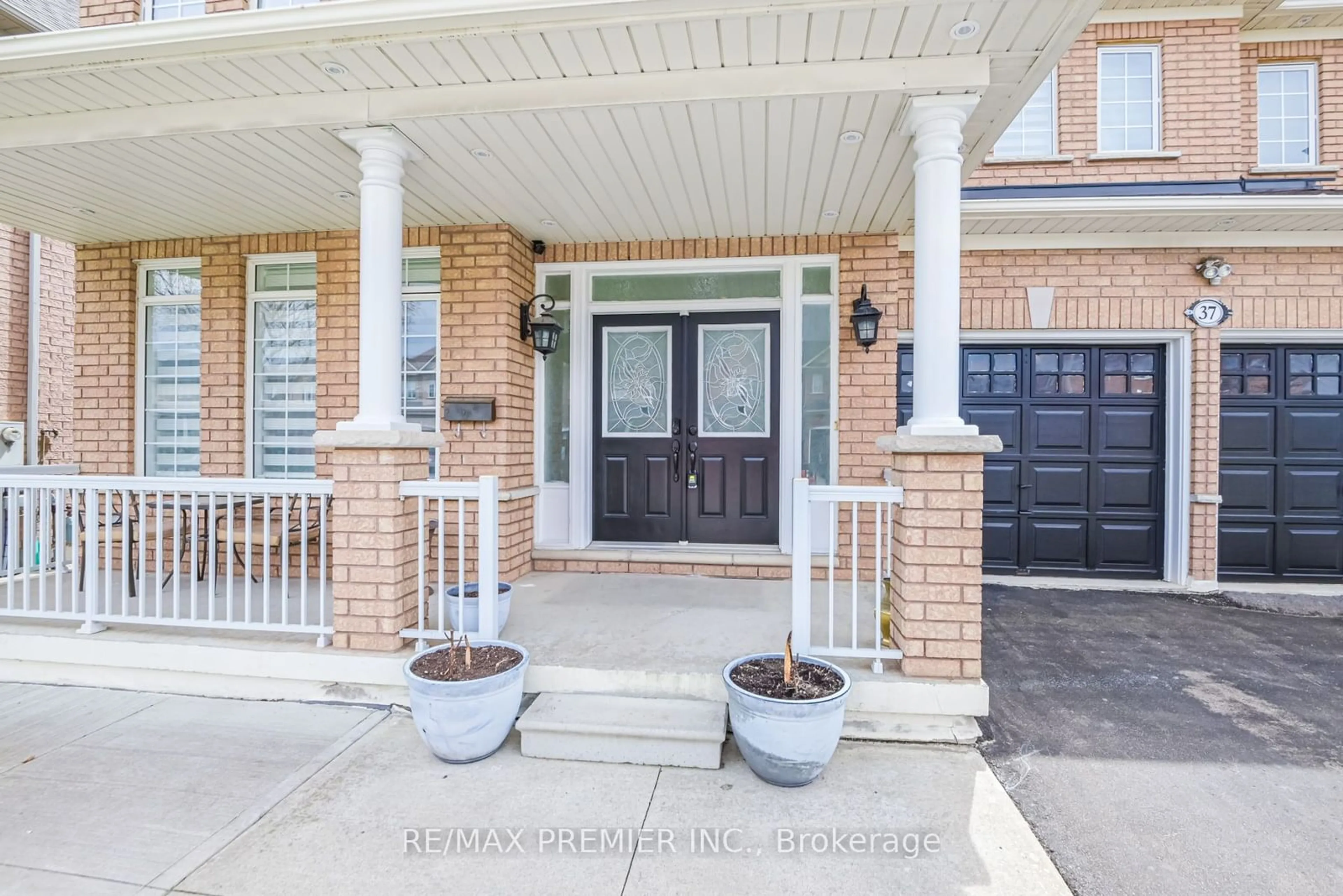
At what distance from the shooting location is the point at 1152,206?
459 centimetres

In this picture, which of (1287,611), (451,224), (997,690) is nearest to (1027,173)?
(1287,611)

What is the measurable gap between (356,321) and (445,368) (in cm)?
78

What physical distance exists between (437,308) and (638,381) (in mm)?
1524

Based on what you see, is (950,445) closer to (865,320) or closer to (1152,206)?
(865,320)

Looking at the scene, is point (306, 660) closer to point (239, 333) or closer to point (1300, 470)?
point (239, 333)

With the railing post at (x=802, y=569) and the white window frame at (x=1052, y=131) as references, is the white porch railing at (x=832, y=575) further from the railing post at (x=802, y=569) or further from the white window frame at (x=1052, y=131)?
the white window frame at (x=1052, y=131)

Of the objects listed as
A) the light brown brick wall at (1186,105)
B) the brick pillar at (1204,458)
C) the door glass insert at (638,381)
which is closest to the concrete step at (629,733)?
the door glass insert at (638,381)

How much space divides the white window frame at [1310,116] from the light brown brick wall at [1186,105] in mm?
30

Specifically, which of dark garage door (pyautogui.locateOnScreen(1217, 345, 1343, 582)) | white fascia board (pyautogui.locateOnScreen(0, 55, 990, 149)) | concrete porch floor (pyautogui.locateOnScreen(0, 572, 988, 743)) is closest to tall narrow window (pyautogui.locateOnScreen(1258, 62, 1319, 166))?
dark garage door (pyautogui.locateOnScreen(1217, 345, 1343, 582))

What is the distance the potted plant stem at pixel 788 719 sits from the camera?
226 cm

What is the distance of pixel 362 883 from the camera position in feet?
6.08

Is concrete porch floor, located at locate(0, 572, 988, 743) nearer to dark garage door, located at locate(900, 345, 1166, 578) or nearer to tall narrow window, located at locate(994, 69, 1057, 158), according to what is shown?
dark garage door, located at locate(900, 345, 1166, 578)

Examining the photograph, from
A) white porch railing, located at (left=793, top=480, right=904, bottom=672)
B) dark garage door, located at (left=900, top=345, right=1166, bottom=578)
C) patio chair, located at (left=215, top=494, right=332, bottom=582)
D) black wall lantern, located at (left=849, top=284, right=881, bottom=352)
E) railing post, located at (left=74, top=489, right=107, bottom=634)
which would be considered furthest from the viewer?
dark garage door, located at (left=900, top=345, right=1166, bottom=578)

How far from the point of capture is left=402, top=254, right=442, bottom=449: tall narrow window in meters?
4.63
